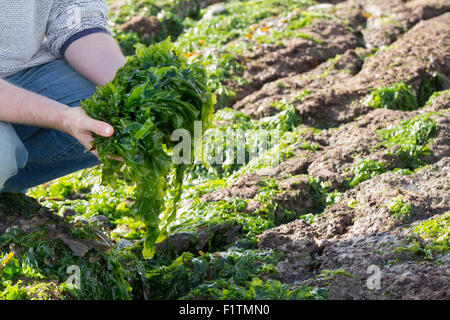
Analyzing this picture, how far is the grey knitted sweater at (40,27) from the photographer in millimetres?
3404

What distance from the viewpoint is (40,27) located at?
3619mm

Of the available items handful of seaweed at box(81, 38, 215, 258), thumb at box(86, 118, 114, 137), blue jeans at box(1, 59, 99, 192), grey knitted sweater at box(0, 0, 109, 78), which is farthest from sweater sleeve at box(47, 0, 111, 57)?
thumb at box(86, 118, 114, 137)

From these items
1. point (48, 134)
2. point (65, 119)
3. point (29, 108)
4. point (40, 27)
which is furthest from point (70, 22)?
point (65, 119)

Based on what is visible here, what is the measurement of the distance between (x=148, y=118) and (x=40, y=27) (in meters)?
1.34

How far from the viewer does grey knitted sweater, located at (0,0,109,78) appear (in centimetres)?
340

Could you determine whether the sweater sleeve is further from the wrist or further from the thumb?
the thumb

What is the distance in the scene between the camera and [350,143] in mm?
4527

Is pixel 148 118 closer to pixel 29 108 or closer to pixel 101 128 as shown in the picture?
pixel 101 128

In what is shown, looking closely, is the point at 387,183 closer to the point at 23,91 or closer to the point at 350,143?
the point at 350,143

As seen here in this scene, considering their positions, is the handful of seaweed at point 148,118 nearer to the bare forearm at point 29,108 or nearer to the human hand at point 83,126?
the human hand at point 83,126

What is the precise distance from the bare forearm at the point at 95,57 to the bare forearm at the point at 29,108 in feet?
2.18

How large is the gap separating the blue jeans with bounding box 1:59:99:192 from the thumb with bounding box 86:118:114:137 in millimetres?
824

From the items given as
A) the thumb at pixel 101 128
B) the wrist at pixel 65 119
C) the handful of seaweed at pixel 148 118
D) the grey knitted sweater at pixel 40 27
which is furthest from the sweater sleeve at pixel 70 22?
the thumb at pixel 101 128
